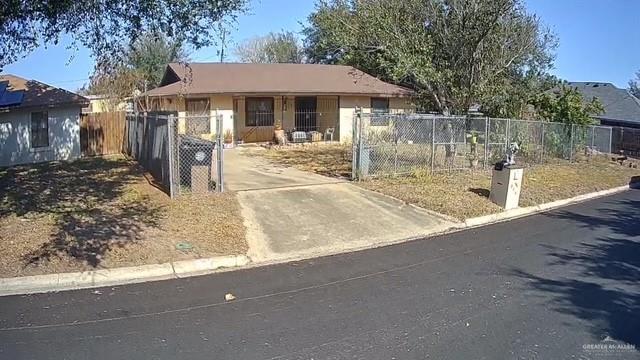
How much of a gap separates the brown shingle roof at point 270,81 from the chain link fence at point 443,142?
7.66 metres

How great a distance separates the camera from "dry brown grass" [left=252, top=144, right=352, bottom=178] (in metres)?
16.3

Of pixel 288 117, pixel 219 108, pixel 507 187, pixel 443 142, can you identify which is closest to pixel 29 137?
pixel 219 108

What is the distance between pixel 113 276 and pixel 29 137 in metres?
15.8

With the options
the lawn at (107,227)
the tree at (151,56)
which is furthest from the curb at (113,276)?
the tree at (151,56)

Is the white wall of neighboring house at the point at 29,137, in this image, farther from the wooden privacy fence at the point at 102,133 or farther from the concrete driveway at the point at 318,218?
the concrete driveway at the point at 318,218

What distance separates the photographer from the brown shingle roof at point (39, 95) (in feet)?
65.2

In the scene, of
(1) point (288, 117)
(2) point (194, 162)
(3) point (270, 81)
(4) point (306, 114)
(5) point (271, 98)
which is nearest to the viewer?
(2) point (194, 162)

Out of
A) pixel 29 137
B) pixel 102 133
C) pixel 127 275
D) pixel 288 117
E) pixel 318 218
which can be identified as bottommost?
pixel 127 275

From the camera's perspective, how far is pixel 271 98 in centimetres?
2652

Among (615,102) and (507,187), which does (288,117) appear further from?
(615,102)

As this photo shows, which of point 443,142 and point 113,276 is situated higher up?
point 443,142

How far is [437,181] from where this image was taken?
14.2 meters

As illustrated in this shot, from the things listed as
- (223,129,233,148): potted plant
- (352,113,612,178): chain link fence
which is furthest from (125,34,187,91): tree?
(352,113,612,178): chain link fence

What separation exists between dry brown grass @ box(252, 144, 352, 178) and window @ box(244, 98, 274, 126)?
2.62 meters
